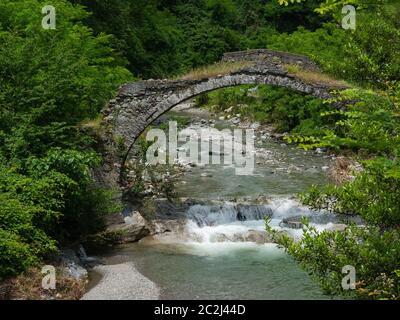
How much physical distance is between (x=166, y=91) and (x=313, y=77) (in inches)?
143

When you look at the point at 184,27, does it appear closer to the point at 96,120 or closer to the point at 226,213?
the point at 96,120

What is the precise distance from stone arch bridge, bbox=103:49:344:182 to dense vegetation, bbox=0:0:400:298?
56cm

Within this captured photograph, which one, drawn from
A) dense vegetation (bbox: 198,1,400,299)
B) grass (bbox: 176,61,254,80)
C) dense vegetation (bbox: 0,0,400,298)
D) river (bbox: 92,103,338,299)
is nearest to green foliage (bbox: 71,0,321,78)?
dense vegetation (bbox: 0,0,400,298)

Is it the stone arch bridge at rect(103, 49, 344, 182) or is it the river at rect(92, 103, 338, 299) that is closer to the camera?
the river at rect(92, 103, 338, 299)

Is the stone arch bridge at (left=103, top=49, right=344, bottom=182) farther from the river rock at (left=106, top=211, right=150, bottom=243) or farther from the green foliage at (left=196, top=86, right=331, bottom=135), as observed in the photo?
the green foliage at (left=196, top=86, right=331, bottom=135)

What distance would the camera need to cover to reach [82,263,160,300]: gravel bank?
9.21 meters

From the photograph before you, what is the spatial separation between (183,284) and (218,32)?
90.5 ft

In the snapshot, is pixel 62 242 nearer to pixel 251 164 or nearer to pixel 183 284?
pixel 183 284

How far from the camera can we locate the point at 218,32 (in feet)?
117

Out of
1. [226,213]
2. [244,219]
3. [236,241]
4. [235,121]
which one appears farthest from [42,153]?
[235,121]

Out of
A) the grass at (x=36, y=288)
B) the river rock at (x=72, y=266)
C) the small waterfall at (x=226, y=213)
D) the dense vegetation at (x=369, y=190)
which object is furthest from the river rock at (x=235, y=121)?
the dense vegetation at (x=369, y=190)

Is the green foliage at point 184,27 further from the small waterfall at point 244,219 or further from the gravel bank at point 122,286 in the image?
the gravel bank at point 122,286

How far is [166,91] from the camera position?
46.3ft
